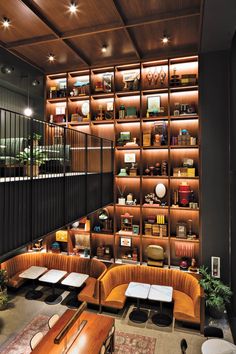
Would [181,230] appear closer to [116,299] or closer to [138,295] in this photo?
[138,295]

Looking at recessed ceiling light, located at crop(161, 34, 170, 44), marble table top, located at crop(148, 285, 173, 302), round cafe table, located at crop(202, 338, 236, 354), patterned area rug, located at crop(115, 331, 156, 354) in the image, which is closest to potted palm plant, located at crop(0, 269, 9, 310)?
patterned area rug, located at crop(115, 331, 156, 354)

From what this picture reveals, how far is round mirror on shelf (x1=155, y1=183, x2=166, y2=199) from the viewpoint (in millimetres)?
5703

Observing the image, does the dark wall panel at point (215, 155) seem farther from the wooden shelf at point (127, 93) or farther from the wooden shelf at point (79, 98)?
the wooden shelf at point (79, 98)

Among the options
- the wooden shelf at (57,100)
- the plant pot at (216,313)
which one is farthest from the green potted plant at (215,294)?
the wooden shelf at (57,100)

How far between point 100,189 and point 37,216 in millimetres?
A: 2185

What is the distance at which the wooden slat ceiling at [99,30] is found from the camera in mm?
3961

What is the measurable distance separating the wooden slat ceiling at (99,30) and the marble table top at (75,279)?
4961mm

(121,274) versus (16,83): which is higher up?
(16,83)

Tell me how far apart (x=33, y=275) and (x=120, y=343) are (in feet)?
8.05

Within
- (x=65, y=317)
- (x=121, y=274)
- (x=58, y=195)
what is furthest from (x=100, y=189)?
(x=65, y=317)

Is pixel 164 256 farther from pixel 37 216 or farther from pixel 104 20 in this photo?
pixel 104 20

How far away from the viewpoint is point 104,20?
172 inches

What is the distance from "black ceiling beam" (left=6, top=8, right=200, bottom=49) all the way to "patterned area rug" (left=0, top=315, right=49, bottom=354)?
18.0 feet

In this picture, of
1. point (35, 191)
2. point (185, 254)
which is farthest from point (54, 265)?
point (35, 191)
